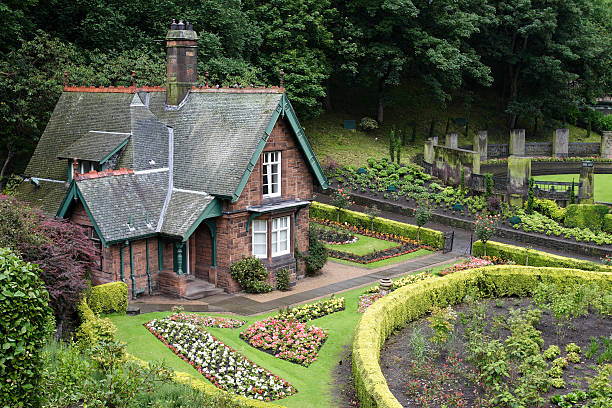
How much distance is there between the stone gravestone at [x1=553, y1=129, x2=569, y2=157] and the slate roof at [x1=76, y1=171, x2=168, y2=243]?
40.5 metres

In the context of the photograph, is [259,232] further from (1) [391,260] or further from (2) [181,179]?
(1) [391,260]

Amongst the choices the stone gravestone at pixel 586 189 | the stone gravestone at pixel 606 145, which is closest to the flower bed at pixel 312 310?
the stone gravestone at pixel 586 189

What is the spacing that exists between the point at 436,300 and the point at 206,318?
7.95 metres

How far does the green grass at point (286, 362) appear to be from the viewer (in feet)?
59.9

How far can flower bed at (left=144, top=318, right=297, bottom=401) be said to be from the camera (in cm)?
1802

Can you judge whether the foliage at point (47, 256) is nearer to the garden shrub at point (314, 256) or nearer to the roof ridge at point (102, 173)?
the roof ridge at point (102, 173)

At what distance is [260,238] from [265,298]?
2590mm

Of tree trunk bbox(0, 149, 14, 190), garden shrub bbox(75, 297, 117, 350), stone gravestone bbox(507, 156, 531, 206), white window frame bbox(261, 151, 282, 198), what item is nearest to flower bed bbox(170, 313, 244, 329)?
garden shrub bbox(75, 297, 117, 350)

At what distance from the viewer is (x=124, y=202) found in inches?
1006

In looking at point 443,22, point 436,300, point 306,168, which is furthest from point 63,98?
point 443,22

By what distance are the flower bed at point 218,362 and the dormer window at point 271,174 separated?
7856 mm

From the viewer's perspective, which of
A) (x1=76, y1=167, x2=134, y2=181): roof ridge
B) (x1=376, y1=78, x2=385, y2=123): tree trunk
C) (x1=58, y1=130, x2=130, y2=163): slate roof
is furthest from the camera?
(x1=376, y1=78, x2=385, y2=123): tree trunk

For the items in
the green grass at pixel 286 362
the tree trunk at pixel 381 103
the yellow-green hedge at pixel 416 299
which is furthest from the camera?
the tree trunk at pixel 381 103

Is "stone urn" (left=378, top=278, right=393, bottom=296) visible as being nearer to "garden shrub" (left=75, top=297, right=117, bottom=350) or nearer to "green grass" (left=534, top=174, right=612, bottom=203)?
"garden shrub" (left=75, top=297, right=117, bottom=350)
